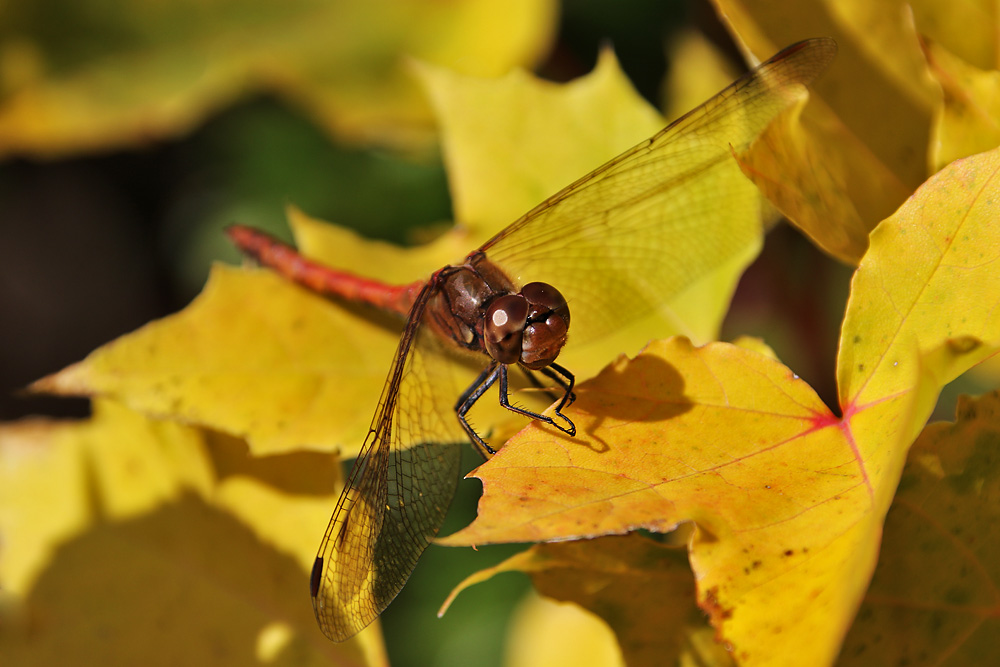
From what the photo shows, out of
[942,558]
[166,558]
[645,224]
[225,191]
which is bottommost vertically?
[942,558]

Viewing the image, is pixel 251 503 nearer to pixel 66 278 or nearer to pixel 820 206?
pixel 820 206

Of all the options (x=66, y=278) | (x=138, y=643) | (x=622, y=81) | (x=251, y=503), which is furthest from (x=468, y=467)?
(x=66, y=278)

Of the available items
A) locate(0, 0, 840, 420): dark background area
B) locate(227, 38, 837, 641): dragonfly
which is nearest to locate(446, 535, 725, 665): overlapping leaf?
locate(227, 38, 837, 641): dragonfly

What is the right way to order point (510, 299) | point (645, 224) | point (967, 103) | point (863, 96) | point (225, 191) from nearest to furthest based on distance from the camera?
point (967, 103) < point (863, 96) < point (510, 299) < point (645, 224) < point (225, 191)

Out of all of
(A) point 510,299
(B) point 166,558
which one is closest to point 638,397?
(A) point 510,299

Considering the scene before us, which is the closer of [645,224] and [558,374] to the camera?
[558,374]

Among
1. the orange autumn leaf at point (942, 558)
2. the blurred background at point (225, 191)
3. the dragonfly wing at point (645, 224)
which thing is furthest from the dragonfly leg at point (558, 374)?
the blurred background at point (225, 191)

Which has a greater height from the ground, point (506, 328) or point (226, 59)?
point (226, 59)

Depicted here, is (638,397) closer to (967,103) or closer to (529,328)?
(529,328)
